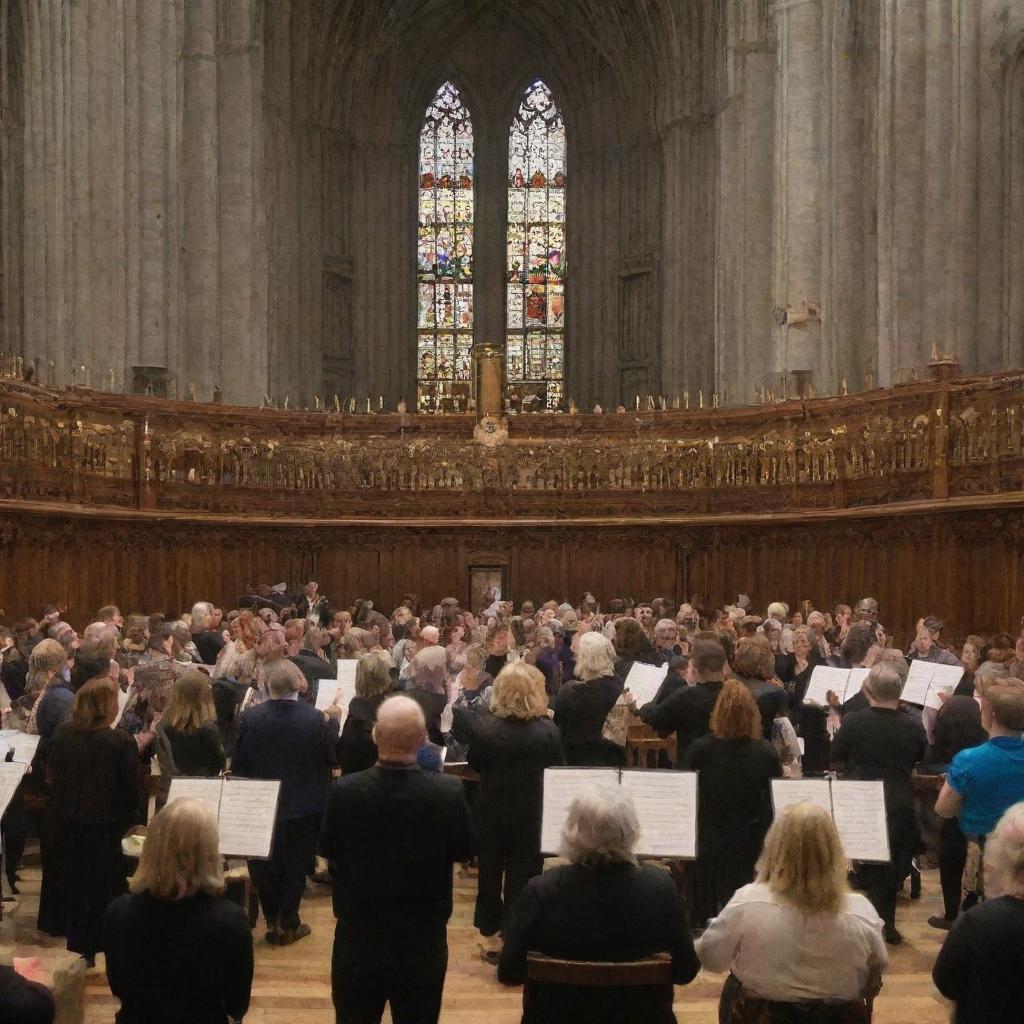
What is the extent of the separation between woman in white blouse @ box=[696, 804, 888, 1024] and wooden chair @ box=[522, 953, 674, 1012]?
226mm

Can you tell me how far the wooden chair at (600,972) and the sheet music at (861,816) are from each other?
8.59 feet

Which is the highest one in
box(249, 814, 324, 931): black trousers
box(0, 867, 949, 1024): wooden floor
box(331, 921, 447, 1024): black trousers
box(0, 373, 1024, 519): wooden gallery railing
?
box(0, 373, 1024, 519): wooden gallery railing

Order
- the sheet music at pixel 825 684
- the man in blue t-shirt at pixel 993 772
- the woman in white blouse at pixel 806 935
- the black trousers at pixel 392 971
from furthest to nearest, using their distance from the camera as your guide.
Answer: the sheet music at pixel 825 684, the man in blue t-shirt at pixel 993 772, the black trousers at pixel 392 971, the woman in white blouse at pixel 806 935

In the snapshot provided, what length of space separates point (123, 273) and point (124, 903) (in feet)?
80.2

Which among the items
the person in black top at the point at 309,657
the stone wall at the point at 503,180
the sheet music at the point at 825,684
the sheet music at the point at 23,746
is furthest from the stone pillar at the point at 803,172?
the sheet music at the point at 23,746

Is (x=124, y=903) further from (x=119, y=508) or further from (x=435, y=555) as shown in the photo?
(x=435, y=555)

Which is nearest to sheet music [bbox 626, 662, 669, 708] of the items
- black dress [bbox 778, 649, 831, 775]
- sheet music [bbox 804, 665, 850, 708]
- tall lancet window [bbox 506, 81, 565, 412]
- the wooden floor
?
black dress [bbox 778, 649, 831, 775]

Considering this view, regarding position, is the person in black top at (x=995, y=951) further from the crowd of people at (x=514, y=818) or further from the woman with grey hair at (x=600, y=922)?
the woman with grey hair at (x=600, y=922)

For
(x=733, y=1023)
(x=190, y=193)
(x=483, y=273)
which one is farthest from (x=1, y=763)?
(x=483, y=273)

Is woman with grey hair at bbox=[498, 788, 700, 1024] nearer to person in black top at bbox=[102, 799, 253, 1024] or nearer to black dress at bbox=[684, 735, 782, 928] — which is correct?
person in black top at bbox=[102, 799, 253, 1024]

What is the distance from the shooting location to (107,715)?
766 centimetres

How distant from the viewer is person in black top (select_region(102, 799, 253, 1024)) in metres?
4.76

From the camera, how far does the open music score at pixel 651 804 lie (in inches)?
273

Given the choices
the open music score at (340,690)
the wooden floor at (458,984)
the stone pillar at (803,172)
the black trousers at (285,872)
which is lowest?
the wooden floor at (458,984)
